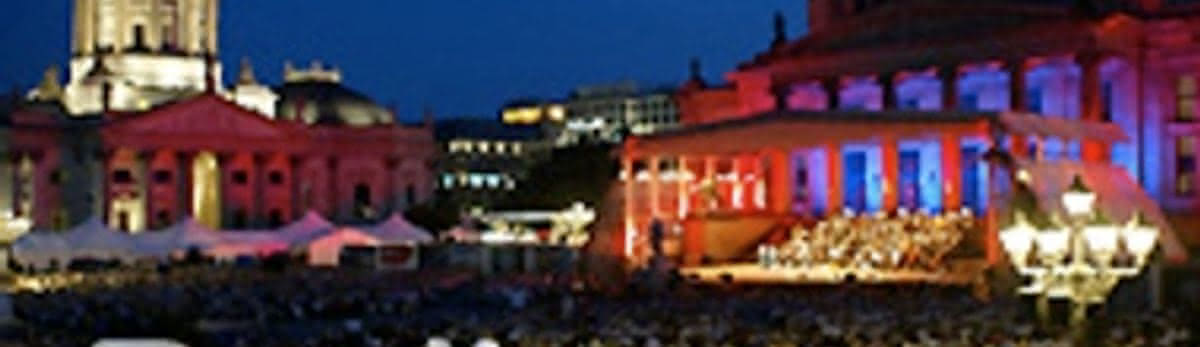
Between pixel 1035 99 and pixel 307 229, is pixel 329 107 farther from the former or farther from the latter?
pixel 1035 99

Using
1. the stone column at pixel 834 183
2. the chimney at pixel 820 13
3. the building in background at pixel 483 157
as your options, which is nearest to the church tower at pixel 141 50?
the building in background at pixel 483 157

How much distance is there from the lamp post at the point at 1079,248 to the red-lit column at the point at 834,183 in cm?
2985

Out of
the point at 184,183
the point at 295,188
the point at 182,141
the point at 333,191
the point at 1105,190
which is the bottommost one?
the point at 333,191

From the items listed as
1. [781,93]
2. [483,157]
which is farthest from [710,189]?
[483,157]

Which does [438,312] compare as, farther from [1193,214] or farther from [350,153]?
[350,153]

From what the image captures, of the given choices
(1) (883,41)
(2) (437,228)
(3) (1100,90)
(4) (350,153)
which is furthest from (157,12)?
(3) (1100,90)

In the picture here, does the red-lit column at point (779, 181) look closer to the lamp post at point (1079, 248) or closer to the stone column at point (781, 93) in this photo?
the stone column at point (781, 93)

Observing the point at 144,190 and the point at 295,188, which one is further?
the point at 295,188

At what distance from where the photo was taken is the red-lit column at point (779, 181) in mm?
54750

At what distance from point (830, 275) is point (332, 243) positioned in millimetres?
31186

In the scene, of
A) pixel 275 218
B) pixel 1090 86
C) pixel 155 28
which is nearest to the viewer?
pixel 1090 86

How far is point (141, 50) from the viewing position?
110250 mm

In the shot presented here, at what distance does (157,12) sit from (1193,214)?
74.8 metres

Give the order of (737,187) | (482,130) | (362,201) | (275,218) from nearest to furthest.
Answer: (737,187), (275,218), (362,201), (482,130)
